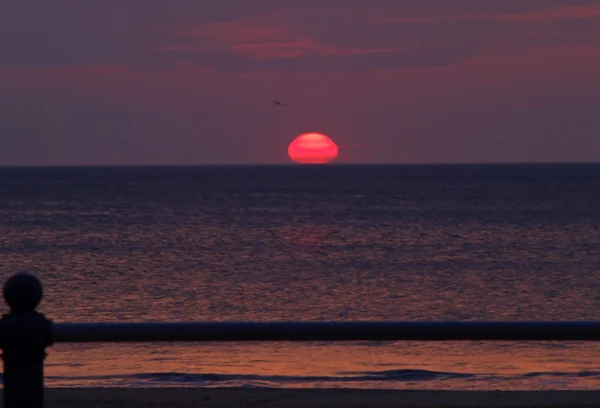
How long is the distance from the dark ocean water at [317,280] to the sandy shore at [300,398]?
5.37m

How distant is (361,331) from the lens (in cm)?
447

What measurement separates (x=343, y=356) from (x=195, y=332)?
9.67 meters

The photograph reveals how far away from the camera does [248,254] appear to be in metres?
45.7

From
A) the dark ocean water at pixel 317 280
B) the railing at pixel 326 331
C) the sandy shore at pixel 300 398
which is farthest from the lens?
the dark ocean water at pixel 317 280

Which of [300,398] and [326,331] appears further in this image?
[300,398]

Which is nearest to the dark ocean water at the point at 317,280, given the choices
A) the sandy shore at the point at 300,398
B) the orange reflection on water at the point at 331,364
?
the orange reflection on water at the point at 331,364

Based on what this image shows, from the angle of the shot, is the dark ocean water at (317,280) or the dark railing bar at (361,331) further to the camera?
the dark ocean water at (317,280)

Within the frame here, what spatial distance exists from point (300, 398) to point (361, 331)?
1.60 metres

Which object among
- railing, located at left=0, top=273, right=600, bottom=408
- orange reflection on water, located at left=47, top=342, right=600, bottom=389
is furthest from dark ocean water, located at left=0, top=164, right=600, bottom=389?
railing, located at left=0, top=273, right=600, bottom=408

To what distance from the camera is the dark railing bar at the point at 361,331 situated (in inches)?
177

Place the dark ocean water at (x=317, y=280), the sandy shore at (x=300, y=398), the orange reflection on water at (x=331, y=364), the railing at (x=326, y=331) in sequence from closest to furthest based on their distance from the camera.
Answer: the railing at (x=326, y=331)
the sandy shore at (x=300, y=398)
the orange reflection on water at (x=331, y=364)
the dark ocean water at (x=317, y=280)

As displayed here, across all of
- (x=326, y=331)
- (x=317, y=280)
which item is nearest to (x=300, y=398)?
(x=326, y=331)

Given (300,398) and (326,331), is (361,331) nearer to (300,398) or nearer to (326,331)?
(326,331)

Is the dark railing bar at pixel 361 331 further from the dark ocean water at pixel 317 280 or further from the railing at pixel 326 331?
the dark ocean water at pixel 317 280
